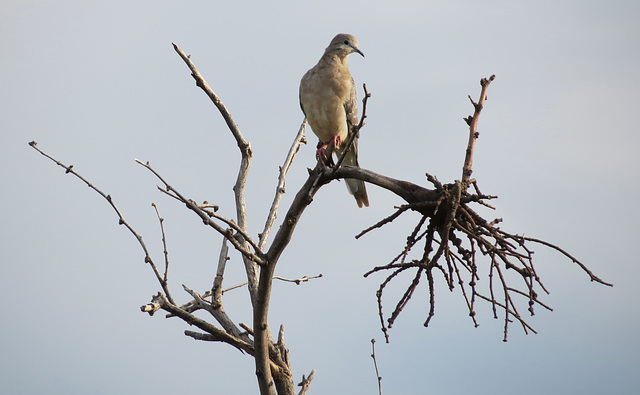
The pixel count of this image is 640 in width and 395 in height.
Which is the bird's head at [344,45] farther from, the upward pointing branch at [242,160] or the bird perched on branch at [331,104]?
the upward pointing branch at [242,160]

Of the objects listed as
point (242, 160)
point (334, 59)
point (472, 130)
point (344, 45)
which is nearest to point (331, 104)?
point (334, 59)

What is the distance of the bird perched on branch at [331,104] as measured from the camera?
525 cm

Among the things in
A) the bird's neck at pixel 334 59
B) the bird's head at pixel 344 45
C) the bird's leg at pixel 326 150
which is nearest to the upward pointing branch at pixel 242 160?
the bird's leg at pixel 326 150

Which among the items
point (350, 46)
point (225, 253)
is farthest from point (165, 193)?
point (350, 46)

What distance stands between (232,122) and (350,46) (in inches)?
61.0

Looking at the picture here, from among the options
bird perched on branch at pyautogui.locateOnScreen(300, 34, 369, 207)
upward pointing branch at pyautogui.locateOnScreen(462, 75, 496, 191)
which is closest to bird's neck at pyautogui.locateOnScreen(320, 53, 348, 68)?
bird perched on branch at pyautogui.locateOnScreen(300, 34, 369, 207)

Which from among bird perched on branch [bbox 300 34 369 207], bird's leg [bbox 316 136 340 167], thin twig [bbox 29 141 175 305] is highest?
bird perched on branch [bbox 300 34 369 207]

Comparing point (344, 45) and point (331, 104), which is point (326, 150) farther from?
point (344, 45)

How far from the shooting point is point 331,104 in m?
5.26

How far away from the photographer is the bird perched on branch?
5246 millimetres

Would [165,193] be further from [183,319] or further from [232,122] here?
[232,122]

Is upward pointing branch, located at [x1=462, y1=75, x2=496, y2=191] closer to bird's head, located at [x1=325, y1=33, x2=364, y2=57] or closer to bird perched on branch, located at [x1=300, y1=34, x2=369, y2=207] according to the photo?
bird perched on branch, located at [x1=300, y1=34, x2=369, y2=207]

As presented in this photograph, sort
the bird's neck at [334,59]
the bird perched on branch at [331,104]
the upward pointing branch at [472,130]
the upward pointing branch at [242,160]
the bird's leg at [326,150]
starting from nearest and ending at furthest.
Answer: the upward pointing branch at [472,130] → the upward pointing branch at [242,160] → the bird's leg at [326,150] → the bird perched on branch at [331,104] → the bird's neck at [334,59]

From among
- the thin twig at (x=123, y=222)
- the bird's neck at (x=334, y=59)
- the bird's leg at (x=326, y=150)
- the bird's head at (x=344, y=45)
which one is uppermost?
the bird's head at (x=344, y=45)
